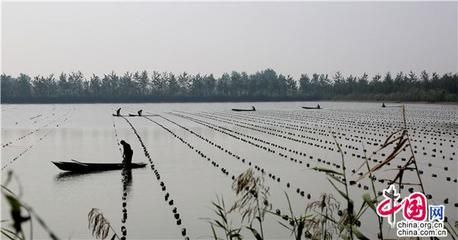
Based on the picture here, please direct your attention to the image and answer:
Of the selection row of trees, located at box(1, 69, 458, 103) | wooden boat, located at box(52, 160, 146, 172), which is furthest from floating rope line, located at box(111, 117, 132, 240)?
row of trees, located at box(1, 69, 458, 103)

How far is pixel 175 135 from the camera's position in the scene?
88.6 ft

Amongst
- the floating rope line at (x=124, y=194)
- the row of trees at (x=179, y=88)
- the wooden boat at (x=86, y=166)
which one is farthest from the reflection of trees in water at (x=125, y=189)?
the row of trees at (x=179, y=88)

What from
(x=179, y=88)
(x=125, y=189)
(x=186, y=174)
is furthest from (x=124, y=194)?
(x=179, y=88)

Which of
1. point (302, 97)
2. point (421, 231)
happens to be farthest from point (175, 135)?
point (302, 97)

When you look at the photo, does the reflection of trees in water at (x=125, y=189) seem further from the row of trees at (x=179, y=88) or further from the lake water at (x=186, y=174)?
the row of trees at (x=179, y=88)

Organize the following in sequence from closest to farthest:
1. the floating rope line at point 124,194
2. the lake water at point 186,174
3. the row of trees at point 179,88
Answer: the floating rope line at point 124,194
the lake water at point 186,174
the row of trees at point 179,88

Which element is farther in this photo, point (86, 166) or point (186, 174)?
point (186, 174)

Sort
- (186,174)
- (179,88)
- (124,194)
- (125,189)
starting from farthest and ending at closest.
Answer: (179,88)
(186,174)
(125,189)
(124,194)

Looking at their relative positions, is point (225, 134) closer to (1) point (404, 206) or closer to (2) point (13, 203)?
(1) point (404, 206)

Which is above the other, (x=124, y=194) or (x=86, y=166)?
(x=86, y=166)

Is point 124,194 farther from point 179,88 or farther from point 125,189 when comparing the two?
point 179,88

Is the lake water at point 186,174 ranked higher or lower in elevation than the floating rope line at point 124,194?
lower

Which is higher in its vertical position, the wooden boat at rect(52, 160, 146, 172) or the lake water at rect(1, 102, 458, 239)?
the wooden boat at rect(52, 160, 146, 172)

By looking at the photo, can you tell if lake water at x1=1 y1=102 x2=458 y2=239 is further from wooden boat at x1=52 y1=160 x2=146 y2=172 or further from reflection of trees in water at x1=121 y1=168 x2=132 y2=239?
wooden boat at x1=52 y1=160 x2=146 y2=172
